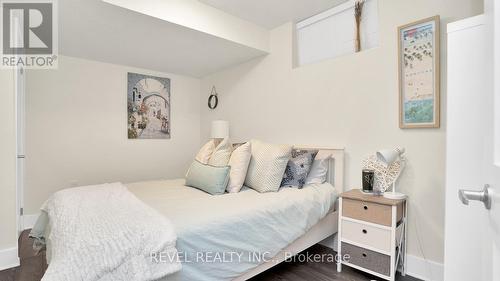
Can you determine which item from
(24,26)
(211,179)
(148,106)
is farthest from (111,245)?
(148,106)

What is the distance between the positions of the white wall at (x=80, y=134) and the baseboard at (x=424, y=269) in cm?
344

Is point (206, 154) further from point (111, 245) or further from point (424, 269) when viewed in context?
point (424, 269)

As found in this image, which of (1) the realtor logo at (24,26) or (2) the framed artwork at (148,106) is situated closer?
(1) the realtor logo at (24,26)

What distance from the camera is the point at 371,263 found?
1849 mm

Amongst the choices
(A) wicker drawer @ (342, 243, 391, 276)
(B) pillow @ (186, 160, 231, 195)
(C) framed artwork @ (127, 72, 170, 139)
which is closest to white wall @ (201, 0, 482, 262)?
(A) wicker drawer @ (342, 243, 391, 276)

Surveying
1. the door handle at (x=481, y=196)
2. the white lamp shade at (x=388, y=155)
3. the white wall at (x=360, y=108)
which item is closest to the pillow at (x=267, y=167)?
the white wall at (x=360, y=108)

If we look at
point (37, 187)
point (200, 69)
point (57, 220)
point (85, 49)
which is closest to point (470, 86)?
point (57, 220)

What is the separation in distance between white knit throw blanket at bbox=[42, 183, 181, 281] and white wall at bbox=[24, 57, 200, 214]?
7.21 feet

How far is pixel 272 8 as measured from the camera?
8.47 ft

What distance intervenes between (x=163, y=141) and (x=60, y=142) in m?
1.33

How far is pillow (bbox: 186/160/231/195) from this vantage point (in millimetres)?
2148

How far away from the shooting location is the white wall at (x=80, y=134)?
3.06 m

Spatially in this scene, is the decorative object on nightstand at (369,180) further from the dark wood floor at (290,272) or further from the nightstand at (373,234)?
the dark wood floor at (290,272)

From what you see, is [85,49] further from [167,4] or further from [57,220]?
[57,220]
